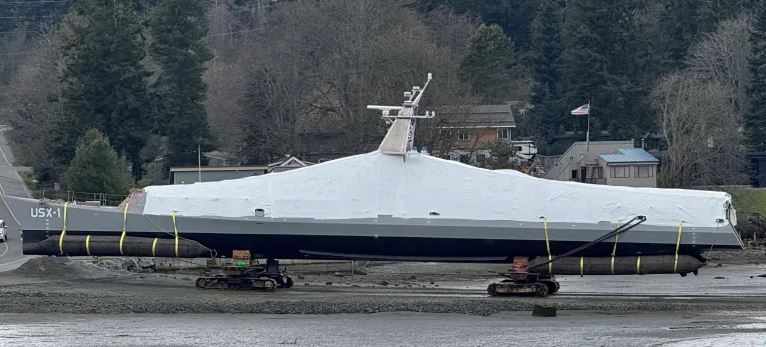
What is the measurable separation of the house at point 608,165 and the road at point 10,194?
1160 inches

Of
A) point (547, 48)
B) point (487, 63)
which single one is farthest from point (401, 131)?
point (547, 48)

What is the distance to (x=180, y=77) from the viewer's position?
266 ft

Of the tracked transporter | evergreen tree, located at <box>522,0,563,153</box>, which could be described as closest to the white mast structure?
the tracked transporter

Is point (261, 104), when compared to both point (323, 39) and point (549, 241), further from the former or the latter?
point (549, 241)

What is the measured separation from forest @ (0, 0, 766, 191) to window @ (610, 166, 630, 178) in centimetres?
253

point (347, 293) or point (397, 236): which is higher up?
point (397, 236)

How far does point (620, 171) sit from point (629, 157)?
36.9 inches

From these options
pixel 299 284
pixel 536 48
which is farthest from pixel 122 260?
pixel 536 48

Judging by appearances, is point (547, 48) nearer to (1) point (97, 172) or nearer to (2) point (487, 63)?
(2) point (487, 63)

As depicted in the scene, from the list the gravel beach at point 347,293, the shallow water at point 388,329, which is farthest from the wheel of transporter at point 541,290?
the shallow water at point 388,329

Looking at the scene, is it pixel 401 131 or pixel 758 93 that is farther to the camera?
pixel 758 93

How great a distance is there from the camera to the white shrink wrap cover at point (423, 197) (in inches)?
1560

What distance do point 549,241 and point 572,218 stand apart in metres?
0.94

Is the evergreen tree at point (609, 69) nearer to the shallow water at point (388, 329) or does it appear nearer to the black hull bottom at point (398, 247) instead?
the black hull bottom at point (398, 247)
